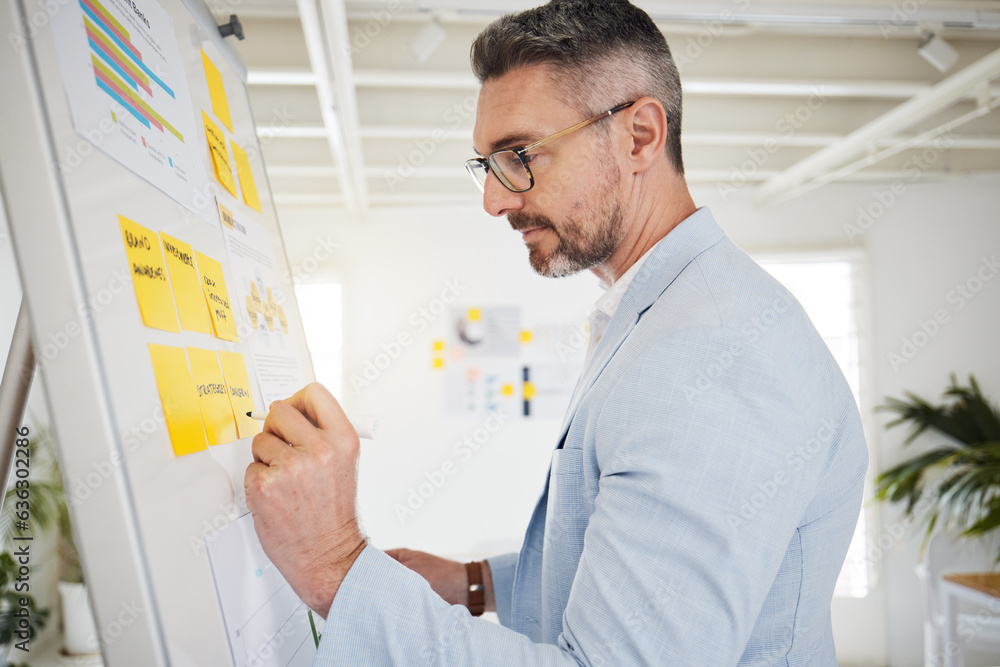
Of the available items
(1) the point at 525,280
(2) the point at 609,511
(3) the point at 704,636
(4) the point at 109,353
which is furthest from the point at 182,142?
(1) the point at 525,280

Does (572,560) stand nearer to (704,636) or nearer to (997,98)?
(704,636)

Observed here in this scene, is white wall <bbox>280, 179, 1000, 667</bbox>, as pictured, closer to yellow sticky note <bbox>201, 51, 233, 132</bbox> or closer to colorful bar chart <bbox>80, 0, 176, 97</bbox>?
yellow sticky note <bbox>201, 51, 233, 132</bbox>

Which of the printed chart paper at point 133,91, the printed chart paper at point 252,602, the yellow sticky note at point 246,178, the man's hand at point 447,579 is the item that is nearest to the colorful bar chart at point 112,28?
the printed chart paper at point 133,91

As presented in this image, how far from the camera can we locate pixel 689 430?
61 cm

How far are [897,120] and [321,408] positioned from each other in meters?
3.28

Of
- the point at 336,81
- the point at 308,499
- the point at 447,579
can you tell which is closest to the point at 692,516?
the point at 308,499

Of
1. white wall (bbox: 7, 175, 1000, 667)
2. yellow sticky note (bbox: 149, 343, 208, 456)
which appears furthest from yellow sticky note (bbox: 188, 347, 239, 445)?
white wall (bbox: 7, 175, 1000, 667)

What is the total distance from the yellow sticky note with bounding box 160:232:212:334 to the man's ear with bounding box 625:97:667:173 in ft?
2.11

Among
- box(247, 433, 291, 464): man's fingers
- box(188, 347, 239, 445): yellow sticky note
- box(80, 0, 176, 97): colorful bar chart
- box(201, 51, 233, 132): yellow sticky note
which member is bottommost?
box(247, 433, 291, 464): man's fingers

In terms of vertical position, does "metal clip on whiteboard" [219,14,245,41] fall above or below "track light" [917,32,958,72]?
below

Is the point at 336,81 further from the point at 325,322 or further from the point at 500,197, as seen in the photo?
the point at 325,322

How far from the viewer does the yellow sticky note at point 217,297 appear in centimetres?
70

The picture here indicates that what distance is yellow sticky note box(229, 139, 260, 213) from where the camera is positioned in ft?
3.03

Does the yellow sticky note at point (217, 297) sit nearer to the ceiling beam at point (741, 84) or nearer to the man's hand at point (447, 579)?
the man's hand at point (447, 579)
